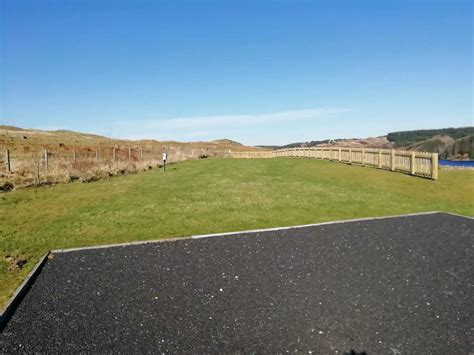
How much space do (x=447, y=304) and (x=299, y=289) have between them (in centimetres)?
199

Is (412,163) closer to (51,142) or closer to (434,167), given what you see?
(434,167)

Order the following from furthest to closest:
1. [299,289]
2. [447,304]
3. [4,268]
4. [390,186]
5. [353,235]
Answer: [390,186] → [353,235] → [4,268] → [299,289] → [447,304]

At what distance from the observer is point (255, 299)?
5.30m

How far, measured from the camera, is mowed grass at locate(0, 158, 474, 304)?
877 cm

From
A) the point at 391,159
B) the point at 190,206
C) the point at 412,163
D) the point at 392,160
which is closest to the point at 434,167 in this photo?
the point at 412,163

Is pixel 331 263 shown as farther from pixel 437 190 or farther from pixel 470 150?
pixel 470 150

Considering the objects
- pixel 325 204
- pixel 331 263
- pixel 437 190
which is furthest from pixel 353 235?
pixel 437 190

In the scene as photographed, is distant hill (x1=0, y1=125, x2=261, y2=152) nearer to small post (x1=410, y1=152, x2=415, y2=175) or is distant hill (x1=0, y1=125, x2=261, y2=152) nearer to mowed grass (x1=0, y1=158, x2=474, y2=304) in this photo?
mowed grass (x1=0, y1=158, x2=474, y2=304)

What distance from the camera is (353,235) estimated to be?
8641 millimetres

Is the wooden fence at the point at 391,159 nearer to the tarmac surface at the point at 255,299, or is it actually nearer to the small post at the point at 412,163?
the small post at the point at 412,163

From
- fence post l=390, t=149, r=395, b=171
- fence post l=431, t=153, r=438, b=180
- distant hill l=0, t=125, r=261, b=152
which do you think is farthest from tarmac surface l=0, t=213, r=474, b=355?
distant hill l=0, t=125, r=261, b=152

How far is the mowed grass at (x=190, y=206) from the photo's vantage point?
345 inches

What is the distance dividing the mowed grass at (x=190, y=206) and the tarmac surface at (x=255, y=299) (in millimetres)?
1055

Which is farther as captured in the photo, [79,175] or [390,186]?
[79,175]
